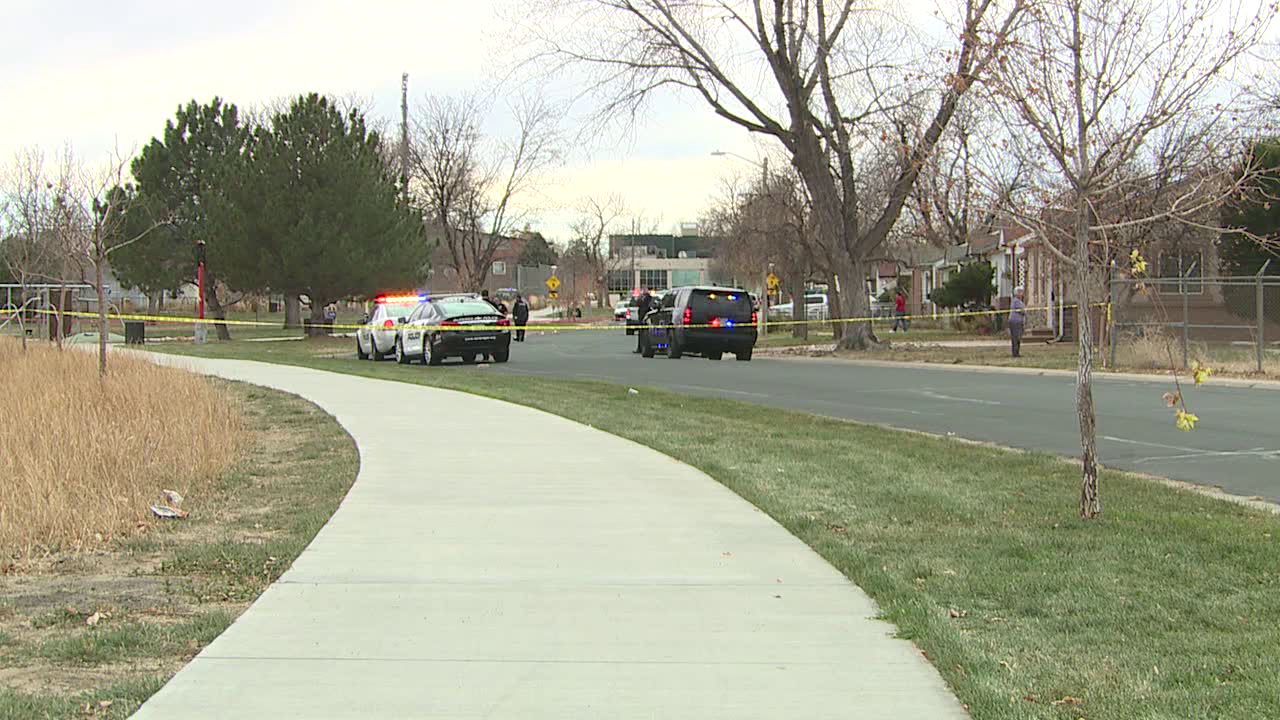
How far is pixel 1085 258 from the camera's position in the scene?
8531mm

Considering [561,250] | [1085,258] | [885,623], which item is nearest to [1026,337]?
[1085,258]

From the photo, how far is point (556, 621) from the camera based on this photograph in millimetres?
6086

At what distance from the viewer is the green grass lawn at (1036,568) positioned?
5.02 m

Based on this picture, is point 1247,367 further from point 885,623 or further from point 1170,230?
point 885,623

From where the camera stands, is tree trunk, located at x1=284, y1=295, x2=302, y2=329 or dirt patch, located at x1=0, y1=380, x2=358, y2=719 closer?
dirt patch, located at x1=0, y1=380, x2=358, y2=719

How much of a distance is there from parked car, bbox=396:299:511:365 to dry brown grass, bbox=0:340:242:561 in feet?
38.9

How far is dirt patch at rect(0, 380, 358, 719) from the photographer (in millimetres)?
5125

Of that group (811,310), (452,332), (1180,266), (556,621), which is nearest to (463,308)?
(452,332)

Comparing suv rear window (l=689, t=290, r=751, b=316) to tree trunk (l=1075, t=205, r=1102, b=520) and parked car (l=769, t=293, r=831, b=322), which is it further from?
parked car (l=769, t=293, r=831, b=322)

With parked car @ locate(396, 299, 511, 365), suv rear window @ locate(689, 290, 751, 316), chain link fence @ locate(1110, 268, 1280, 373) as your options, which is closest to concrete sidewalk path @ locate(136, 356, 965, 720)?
chain link fence @ locate(1110, 268, 1280, 373)

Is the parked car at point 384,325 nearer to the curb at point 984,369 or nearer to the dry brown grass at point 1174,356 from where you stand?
the curb at point 984,369

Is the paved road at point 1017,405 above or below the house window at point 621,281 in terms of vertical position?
below

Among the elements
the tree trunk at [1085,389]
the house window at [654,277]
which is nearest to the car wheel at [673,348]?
the tree trunk at [1085,389]

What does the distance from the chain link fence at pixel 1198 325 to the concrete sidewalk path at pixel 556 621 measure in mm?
11098
